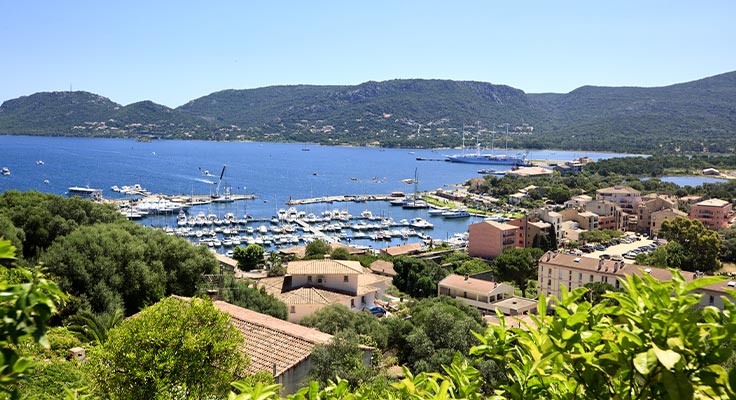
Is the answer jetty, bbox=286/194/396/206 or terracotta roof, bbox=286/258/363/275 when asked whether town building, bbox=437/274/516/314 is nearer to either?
terracotta roof, bbox=286/258/363/275

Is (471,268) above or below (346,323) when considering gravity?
below

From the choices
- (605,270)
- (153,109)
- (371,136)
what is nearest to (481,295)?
(605,270)

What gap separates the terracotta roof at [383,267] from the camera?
22.5 m

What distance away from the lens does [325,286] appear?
51.6ft

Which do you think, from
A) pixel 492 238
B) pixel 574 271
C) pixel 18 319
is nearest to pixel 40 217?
pixel 18 319

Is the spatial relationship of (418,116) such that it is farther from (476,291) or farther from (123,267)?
(123,267)

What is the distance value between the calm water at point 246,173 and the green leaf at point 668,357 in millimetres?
34903

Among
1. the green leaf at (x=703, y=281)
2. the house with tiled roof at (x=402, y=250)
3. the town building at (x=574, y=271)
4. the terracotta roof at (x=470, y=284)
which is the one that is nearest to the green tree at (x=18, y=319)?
the green leaf at (x=703, y=281)

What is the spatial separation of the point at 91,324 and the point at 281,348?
9.02 feet

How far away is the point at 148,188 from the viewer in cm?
5550

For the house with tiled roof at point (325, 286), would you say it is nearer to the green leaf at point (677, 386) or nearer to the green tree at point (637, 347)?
the green tree at point (637, 347)

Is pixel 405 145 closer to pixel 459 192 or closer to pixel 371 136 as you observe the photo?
pixel 371 136

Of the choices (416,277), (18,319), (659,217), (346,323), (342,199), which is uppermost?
(18,319)

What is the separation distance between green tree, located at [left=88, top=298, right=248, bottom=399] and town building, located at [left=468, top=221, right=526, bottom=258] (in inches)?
1057
